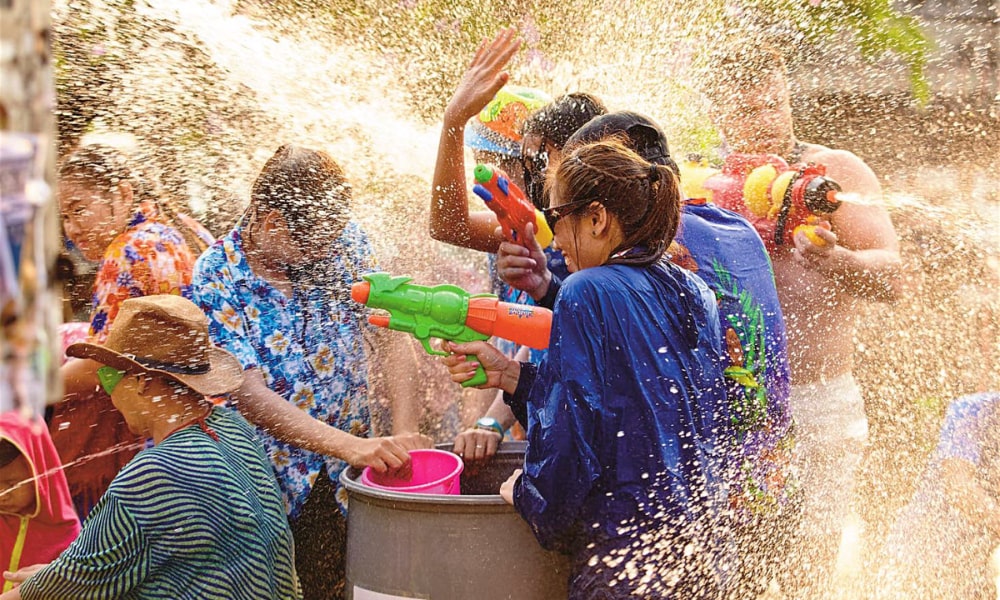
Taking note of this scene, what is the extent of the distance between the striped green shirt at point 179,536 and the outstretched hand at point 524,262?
0.86 m

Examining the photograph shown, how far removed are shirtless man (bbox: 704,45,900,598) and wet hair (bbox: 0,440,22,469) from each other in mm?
2171

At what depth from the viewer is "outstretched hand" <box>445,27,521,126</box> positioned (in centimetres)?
252

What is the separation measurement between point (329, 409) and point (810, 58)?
3.31 meters

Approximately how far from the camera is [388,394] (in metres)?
3.00

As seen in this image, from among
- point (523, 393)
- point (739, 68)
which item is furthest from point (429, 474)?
point (739, 68)

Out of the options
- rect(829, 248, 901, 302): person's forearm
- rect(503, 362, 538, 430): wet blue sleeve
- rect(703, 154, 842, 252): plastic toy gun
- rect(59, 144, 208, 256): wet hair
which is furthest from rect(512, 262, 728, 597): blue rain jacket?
rect(59, 144, 208, 256): wet hair

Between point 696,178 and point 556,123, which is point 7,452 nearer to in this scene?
point 556,123

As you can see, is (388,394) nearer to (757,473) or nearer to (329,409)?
(329,409)

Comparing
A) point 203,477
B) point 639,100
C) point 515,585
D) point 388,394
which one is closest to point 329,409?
point 388,394

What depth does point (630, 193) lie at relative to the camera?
191 centimetres

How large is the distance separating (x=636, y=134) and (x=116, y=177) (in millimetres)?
1723

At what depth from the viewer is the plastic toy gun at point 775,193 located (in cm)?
248

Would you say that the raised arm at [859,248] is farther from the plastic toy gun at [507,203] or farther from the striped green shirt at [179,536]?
the striped green shirt at [179,536]

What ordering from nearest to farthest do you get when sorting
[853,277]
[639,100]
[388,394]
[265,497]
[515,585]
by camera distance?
[515,585] → [265,497] → [853,277] → [388,394] → [639,100]
